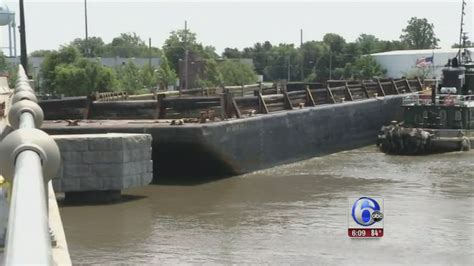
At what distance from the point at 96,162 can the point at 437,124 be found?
1394cm

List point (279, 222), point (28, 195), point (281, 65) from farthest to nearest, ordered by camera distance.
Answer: point (281, 65), point (279, 222), point (28, 195)

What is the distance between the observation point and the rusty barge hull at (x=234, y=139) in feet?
48.5

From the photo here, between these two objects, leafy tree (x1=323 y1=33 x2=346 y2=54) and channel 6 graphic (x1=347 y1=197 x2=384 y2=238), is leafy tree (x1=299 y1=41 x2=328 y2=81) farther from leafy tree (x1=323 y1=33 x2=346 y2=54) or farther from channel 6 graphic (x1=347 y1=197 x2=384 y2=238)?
channel 6 graphic (x1=347 y1=197 x2=384 y2=238)

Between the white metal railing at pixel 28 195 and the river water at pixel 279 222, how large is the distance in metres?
6.17

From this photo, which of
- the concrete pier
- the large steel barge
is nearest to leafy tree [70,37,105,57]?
the large steel barge

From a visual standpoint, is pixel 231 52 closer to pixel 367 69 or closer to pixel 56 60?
pixel 367 69

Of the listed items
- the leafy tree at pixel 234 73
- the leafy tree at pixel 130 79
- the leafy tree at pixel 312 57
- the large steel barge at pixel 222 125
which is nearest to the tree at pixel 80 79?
the leafy tree at pixel 130 79

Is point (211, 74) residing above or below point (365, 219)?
above

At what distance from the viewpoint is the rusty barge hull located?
1477 cm

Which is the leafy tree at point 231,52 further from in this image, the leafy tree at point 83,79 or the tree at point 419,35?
the leafy tree at point 83,79

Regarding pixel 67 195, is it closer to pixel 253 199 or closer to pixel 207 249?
pixel 253 199

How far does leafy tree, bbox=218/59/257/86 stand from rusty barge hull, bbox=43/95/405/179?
48262mm

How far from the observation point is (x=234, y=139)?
1584 centimetres

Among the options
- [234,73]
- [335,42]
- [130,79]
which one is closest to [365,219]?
[130,79]
